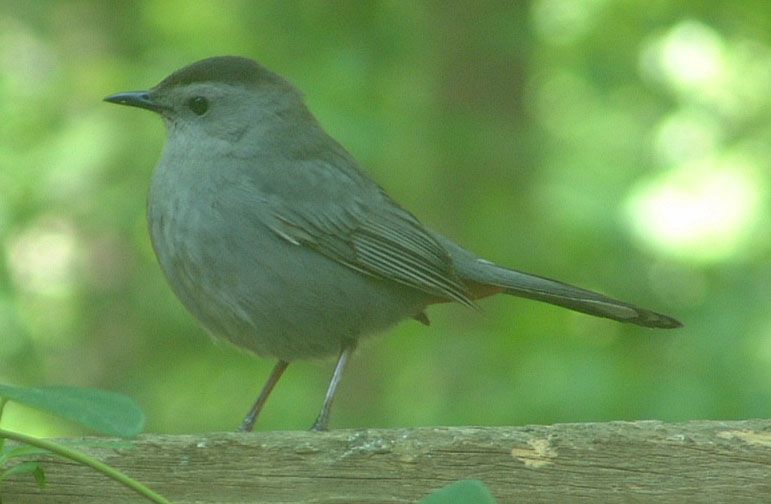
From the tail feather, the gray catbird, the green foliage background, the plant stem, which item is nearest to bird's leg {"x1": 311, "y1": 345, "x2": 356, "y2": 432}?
the gray catbird

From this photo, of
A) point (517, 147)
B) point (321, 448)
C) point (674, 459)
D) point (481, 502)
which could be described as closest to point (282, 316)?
point (321, 448)

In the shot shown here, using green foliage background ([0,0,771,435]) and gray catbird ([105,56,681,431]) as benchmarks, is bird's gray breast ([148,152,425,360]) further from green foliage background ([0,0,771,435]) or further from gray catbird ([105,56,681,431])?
green foliage background ([0,0,771,435])

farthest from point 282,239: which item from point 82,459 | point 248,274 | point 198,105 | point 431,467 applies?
point 82,459

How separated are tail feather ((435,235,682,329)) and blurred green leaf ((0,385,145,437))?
2908 mm

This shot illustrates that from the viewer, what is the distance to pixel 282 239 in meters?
4.10

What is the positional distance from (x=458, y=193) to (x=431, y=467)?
4.96 metres

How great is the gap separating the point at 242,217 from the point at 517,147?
326 centimetres

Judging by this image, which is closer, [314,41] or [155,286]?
[314,41]

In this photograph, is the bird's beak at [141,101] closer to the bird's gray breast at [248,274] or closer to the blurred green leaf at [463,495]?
the bird's gray breast at [248,274]

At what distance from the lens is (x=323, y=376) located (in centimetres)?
784

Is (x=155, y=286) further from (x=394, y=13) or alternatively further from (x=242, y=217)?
(x=242, y=217)

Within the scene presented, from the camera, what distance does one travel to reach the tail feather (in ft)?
13.6

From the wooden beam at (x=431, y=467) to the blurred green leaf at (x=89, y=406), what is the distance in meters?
1.02

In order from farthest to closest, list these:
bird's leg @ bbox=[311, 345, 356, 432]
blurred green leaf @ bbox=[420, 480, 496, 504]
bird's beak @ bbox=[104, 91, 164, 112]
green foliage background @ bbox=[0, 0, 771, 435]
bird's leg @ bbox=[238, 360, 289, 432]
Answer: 1. green foliage background @ bbox=[0, 0, 771, 435]
2. bird's beak @ bbox=[104, 91, 164, 112]
3. bird's leg @ bbox=[238, 360, 289, 432]
4. bird's leg @ bbox=[311, 345, 356, 432]
5. blurred green leaf @ bbox=[420, 480, 496, 504]
